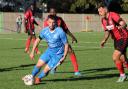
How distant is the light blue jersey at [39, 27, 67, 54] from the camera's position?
12297mm

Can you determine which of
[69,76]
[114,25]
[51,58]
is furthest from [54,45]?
[69,76]

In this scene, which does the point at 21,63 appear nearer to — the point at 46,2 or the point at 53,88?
the point at 53,88

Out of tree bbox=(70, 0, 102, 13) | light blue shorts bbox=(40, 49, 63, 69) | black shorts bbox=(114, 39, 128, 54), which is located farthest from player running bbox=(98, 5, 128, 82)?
tree bbox=(70, 0, 102, 13)

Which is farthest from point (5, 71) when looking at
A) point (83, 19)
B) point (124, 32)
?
point (83, 19)

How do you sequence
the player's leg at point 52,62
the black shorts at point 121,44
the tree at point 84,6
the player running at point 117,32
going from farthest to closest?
the tree at point 84,6 → the black shorts at point 121,44 → the player running at point 117,32 → the player's leg at point 52,62

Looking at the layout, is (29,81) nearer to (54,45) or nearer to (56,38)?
(54,45)

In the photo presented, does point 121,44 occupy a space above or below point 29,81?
above

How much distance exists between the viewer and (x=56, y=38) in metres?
12.4

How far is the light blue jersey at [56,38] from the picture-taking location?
12.3 meters

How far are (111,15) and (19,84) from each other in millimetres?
2847

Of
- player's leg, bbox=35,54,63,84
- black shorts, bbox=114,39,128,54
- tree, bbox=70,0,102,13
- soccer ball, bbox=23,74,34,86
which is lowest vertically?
tree, bbox=70,0,102,13

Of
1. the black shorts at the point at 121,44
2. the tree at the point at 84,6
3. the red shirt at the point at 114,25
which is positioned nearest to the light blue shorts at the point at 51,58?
the red shirt at the point at 114,25

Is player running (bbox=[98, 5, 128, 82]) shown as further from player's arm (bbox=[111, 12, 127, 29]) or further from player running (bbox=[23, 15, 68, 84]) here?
player running (bbox=[23, 15, 68, 84])

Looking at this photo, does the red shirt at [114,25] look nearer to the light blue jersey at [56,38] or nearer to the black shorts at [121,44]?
the black shorts at [121,44]
